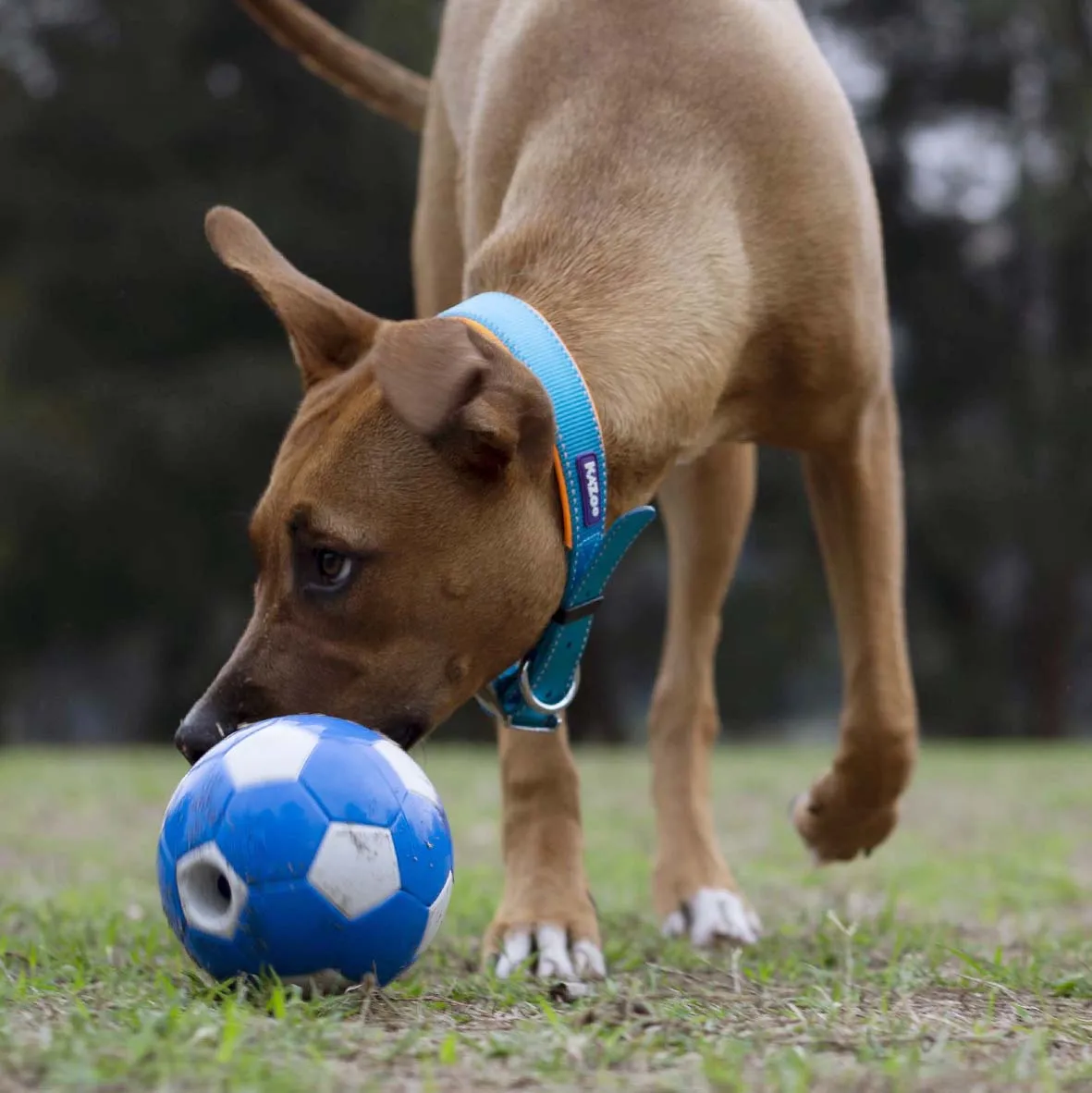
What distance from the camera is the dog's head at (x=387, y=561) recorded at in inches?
122

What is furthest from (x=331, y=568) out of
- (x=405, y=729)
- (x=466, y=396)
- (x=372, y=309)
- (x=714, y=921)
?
(x=372, y=309)

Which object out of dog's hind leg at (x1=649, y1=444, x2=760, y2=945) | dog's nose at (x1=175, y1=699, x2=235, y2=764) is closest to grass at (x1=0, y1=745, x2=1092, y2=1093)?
dog's hind leg at (x1=649, y1=444, x2=760, y2=945)

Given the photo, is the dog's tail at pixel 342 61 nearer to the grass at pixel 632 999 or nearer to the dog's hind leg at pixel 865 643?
the dog's hind leg at pixel 865 643

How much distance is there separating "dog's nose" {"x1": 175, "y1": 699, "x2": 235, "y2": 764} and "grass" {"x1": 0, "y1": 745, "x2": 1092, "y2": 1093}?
1.34 ft

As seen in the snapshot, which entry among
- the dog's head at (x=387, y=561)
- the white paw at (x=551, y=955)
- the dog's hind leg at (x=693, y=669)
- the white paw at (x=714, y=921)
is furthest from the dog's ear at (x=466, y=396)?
the dog's hind leg at (x=693, y=669)

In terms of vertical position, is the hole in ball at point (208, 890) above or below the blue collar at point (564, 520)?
below

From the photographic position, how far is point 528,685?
3.39 meters

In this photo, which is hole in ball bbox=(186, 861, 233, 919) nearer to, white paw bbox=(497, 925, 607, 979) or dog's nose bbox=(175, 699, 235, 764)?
dog's nose bbox=(175, 699, 235, 764)

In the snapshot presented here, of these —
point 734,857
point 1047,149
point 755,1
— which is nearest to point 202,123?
point 1047,149

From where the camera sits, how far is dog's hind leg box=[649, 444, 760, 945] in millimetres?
4523

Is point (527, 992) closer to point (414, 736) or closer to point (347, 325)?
point (414, 736)

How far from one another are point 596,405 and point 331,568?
0.62 m

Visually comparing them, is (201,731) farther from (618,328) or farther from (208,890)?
(618,328)

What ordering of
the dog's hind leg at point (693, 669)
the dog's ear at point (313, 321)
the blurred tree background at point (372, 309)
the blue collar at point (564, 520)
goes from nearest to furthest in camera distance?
the blue collar at point (564, 520) < the dog's ear at point (313, 321) < the dog's hind leg at point (693, 669) < the blurred tree background at point (372, 309)
